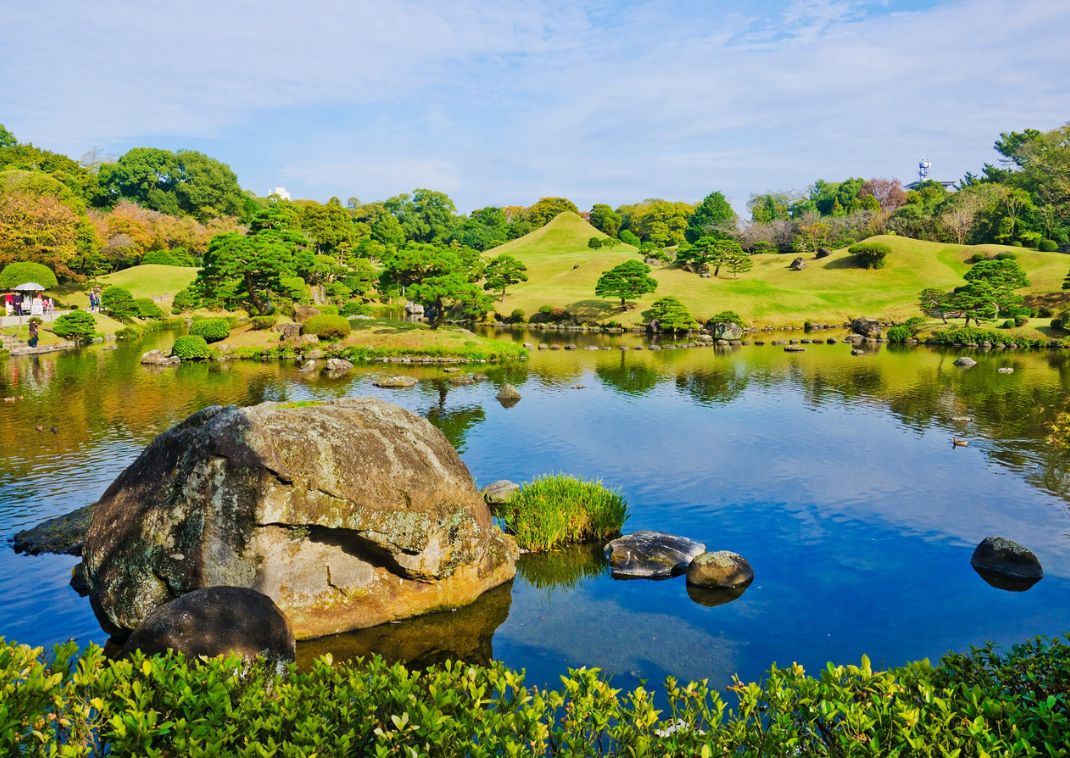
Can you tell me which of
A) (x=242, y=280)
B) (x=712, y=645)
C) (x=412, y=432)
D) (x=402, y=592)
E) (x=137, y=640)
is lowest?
(x=712, y=645)

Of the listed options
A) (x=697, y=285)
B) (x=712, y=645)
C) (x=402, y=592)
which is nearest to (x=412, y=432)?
(x=402, y=592)

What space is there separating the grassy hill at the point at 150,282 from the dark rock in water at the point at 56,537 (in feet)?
220

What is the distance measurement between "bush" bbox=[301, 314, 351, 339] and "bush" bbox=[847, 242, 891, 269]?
240ft

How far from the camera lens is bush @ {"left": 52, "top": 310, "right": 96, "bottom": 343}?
5672 cm

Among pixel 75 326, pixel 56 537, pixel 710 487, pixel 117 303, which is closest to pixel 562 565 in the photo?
pixel 710 487

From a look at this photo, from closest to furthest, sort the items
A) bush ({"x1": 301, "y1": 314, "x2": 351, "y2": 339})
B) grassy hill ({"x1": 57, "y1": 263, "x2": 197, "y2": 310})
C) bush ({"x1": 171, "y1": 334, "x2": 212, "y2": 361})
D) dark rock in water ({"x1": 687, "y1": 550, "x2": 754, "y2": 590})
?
1. dark rock in water ({"x1": 687, "y1": 550, "x2": 754, "y2": 590})
2. bush ({"x1": 171, "y1": 334, "x2": 212, "y2": 361})
3. bush ({"x1": 301, "y1": 314, "x2": 351, "y2": 339})
4. grassy hill ({"x1": 57, "y1": 263, "x2": 197, "y2": 310})

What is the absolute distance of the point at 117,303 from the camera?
67.2 meters

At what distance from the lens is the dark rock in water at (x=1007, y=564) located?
56.2 ft

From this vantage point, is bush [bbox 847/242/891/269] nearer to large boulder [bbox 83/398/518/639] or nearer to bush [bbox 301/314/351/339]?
bush [bbox 301/314/351/339]

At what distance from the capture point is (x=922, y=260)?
94688 mm

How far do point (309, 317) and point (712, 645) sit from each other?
5159 cm

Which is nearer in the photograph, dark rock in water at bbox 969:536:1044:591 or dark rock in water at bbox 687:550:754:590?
dark rock in water at bbox 687:550:754:590

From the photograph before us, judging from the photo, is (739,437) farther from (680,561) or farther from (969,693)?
(969,693)

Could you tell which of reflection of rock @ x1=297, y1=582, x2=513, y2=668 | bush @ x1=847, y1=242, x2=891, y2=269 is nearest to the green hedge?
reflection of rock @ x1=297, y1=582, x2=513, y2=668
